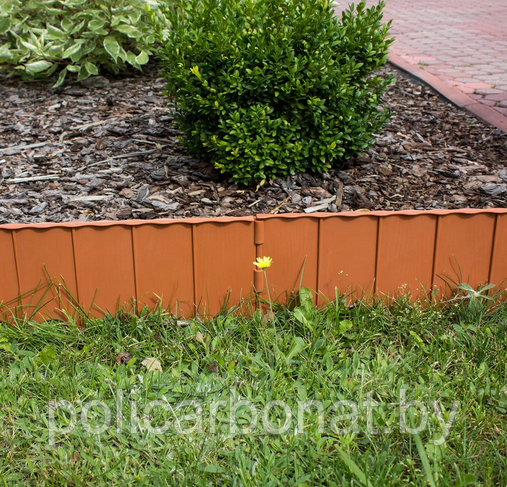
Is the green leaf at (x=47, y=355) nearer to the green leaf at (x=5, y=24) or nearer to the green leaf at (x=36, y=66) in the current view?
the green leaf at (x=36, y=66)

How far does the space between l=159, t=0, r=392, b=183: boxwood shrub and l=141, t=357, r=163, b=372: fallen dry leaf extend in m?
1.13

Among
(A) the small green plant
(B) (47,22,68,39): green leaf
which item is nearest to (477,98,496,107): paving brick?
(A) the small green plant

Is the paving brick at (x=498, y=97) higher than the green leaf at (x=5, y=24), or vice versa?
the green leaf at (x=5, y=24)

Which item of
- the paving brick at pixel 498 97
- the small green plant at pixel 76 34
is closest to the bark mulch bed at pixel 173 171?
the small green plant at pixel 76 34

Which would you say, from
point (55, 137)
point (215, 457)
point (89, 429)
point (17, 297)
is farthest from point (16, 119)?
point (215, 457)

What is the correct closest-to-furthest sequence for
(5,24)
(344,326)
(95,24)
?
(344,326)
(95,24)
(5,24)

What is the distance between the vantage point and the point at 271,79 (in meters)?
2.96

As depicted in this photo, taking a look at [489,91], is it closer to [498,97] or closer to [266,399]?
[498,97]

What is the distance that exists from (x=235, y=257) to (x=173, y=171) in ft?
3.23

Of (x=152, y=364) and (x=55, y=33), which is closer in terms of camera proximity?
(x=152, y=364)

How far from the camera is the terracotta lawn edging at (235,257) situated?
2557 millimetres

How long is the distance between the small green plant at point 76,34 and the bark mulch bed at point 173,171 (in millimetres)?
420

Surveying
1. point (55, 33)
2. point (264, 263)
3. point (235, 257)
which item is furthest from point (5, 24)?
point (264, 263)

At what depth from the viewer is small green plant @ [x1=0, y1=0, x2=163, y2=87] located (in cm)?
447
